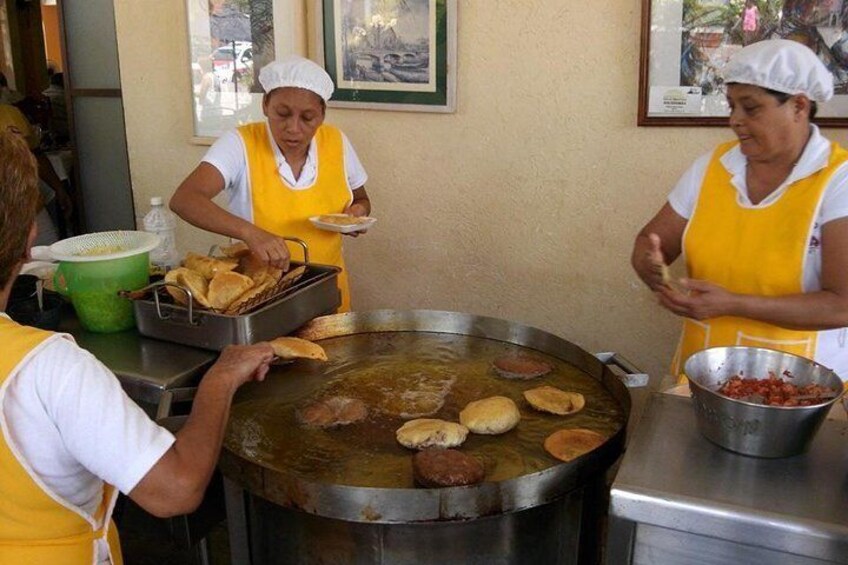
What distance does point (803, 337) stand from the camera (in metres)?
2.24

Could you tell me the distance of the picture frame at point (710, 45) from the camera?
289 cm

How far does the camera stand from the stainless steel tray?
93.1 inches

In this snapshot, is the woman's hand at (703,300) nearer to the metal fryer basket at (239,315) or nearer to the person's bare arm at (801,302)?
the person's bare arm at (801,302)

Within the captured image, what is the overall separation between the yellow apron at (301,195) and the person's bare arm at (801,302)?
1.56m

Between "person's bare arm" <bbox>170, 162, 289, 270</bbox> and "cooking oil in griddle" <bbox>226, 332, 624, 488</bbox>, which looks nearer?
"cooking oil in griddle" <bbox>226, 332, 624, 488</bbox>

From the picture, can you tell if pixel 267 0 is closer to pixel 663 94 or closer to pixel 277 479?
pixel 663 94

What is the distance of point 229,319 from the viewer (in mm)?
2338

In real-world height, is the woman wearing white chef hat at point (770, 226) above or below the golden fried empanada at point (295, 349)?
above

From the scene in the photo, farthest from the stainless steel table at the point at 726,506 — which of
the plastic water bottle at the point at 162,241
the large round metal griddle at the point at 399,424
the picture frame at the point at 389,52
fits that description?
the picture frame at the point at 389,52

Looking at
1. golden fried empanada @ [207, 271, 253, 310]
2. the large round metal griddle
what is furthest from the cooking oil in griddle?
golden fried empanada @ [207, 271, 253, 310]

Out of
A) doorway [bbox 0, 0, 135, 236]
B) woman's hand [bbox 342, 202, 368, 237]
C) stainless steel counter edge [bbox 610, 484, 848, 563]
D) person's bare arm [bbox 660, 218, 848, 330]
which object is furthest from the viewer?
doorway [bbox 0, 0, 135, 236]

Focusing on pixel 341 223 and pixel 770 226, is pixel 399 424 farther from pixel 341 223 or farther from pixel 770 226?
pixel 770 226

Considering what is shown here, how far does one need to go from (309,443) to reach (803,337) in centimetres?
151

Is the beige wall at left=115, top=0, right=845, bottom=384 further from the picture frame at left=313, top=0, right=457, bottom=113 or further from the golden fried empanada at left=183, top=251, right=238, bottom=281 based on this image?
the golden fried empanada at left=183, top=251, right=238, bottom=281
